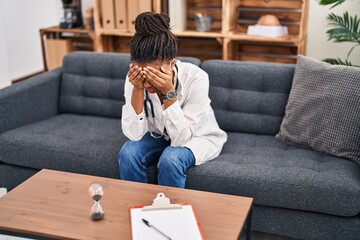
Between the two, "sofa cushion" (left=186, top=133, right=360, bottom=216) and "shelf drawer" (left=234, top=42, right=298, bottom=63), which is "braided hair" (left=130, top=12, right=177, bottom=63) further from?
"shelf drawer" (left=234, top=42, right=298, bottom=63)

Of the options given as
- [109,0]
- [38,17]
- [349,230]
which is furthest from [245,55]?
[38,17]

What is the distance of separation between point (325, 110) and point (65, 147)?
1.28 m

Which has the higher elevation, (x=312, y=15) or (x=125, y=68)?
(x=312, y=15)

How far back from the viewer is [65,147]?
2215mm

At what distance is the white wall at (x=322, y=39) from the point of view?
3113 millimetres

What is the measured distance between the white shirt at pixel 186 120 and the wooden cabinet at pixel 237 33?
49.7 inches

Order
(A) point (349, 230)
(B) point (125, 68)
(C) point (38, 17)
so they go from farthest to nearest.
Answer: (C) point (38, 17) → (B) point (125, 68) → (A) point (349, 230)

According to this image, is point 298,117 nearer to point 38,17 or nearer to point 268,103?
point 268,103

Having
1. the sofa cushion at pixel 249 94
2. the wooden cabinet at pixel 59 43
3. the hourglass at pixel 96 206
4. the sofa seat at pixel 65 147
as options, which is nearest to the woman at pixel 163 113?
the sofa seat at pixel 65 147

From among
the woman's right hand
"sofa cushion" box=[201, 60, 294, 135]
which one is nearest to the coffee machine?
"sofa cushion" box=[201, 60, 294, 135]

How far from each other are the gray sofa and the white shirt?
0.10m

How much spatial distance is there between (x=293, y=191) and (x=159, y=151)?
629mm

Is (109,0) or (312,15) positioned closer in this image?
(312,15)

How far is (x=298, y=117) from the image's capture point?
219cm
